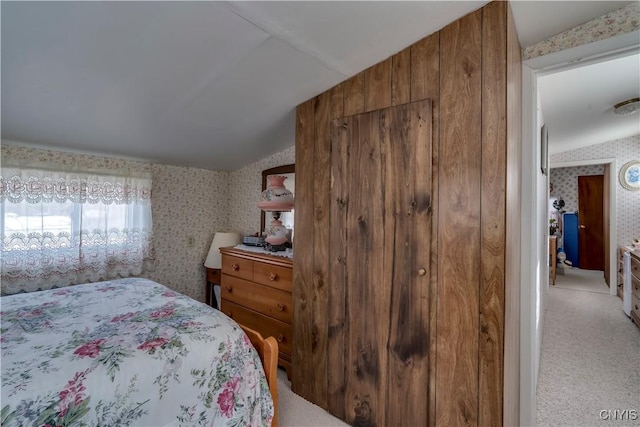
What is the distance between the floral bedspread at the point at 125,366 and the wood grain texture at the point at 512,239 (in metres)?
1.14

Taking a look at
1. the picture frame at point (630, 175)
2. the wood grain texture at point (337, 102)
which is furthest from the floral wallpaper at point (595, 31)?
the picture frame at point (630, 175)

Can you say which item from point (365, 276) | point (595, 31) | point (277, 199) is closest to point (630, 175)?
point (595, 31)

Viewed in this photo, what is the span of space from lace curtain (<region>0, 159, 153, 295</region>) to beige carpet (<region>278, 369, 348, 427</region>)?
6.02 feet

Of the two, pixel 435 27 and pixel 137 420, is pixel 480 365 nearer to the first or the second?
pixel 137 420

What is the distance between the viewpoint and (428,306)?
1380 millimetres

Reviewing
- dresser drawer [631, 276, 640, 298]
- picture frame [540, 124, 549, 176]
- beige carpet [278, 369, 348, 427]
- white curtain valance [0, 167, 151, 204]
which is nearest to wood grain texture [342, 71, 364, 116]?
picture frame [540, 124, 549, 176]

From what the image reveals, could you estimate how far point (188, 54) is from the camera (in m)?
1.42

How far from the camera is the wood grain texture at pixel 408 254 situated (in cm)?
139

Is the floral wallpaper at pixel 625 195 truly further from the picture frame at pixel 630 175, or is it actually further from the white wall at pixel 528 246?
the white wall at pixel 528 246

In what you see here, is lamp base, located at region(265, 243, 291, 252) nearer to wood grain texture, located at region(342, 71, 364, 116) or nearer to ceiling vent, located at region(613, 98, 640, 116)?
wood grain texture, located at region(342, 71, 364, 116)

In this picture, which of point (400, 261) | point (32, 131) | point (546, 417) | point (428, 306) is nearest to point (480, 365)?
point (428, 306)

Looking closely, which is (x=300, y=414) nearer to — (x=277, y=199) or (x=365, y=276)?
(x=365, y=276)

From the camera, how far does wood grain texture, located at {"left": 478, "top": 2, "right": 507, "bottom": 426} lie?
3.88 ft

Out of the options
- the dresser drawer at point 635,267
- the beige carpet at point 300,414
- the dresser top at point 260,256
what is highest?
the dresser top at point 260,256
